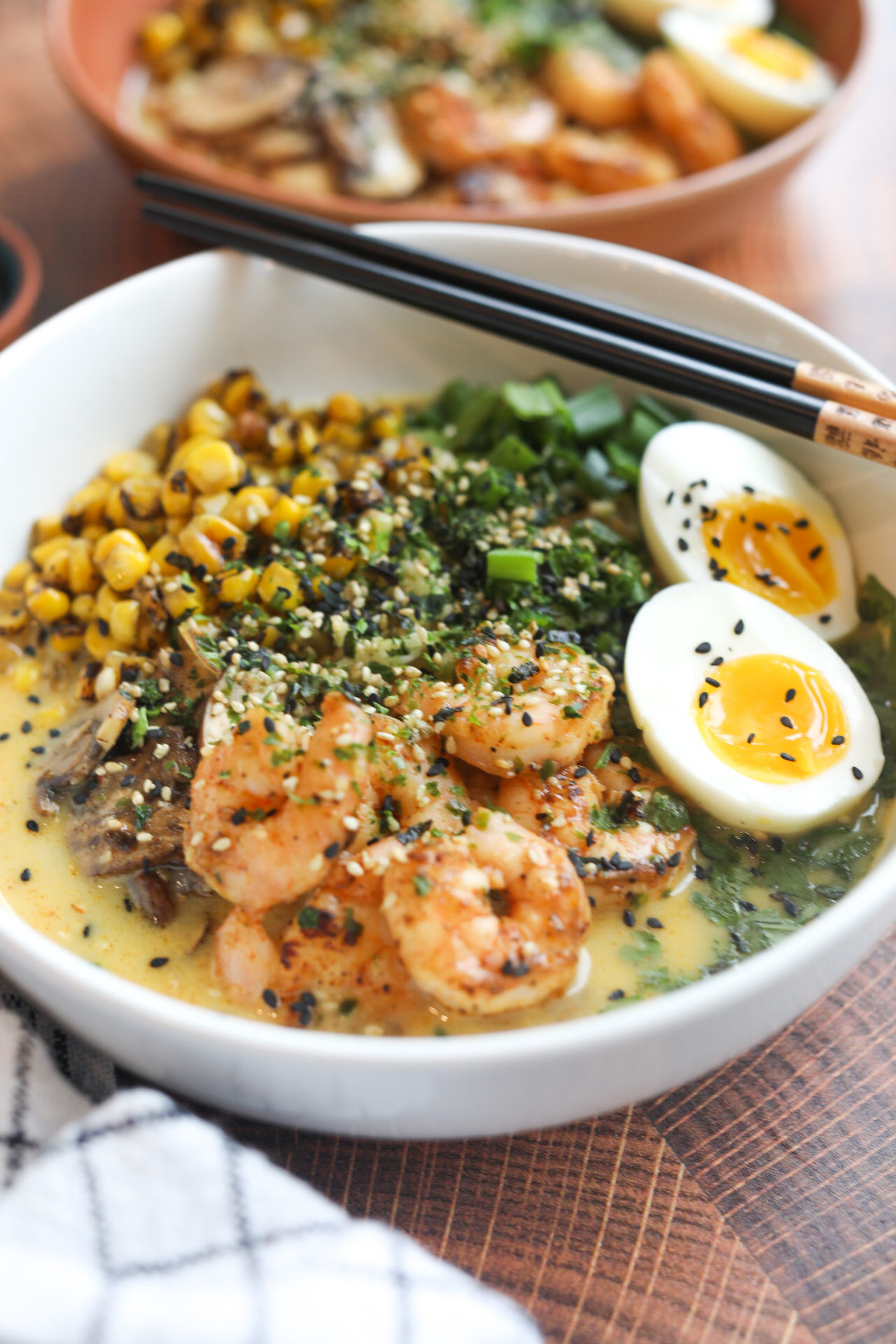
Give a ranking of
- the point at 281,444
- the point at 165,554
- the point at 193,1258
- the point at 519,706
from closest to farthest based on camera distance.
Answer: the point at 193,1258 → the point at 519,706 → the point at 165,554 → the point at 281,444

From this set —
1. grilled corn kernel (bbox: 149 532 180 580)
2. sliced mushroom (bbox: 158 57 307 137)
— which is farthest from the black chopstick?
sliced mushroom (bbox: 158 57 307 137)

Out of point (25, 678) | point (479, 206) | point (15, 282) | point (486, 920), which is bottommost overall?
point (25, 678)

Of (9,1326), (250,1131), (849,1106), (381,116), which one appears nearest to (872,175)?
(381,116)

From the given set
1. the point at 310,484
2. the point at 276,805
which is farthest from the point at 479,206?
the point at 276,805

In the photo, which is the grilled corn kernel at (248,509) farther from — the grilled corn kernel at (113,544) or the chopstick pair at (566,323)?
the chopstick pair at (566,323)

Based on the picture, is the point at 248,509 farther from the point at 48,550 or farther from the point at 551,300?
the point at 551,300

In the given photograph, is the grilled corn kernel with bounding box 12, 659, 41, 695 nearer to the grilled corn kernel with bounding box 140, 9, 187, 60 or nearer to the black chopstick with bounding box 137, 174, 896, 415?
the black chopstick with bounding box 137, 174, 896, 415

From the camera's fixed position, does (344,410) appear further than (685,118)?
No
